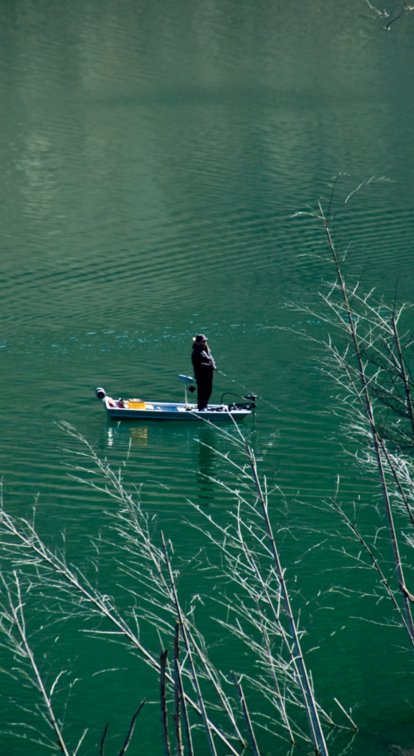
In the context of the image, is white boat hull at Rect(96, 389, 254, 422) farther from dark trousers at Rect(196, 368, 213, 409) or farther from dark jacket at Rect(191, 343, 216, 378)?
dark jacket at Rect(191, 343, 216, 378)

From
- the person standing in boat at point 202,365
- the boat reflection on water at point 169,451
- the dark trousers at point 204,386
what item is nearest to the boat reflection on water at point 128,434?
the boat reflection on water at point 169,451

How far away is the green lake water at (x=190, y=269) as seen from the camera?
43.3 feet

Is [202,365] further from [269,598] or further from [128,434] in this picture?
[269,598]

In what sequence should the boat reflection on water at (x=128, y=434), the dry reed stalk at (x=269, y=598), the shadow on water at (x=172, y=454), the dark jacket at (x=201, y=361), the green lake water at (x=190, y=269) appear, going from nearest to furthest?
1. the dry reed stalk at (x=269, y=598)
2. the green lake water at (x=190, y=269)
3. the shadow on water at (x=172, y=454)
4. the dark jacket at (x=201, y=361)
5. the boat reflection on water at (x=128, y=434)

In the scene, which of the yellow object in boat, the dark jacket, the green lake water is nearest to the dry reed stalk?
the green lake water

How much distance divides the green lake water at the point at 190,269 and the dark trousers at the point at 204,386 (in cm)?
27

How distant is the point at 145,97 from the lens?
4525 cm

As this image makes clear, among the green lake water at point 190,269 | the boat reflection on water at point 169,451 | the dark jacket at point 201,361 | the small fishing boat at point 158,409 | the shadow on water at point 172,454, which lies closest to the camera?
the green lake water at point 190,269

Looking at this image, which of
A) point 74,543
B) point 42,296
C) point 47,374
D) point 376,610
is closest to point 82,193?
point 42,296

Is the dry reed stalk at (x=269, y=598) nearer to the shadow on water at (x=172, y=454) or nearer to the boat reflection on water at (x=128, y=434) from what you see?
the shadow on water at (x=172, y=454)

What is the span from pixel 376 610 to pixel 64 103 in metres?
34.4

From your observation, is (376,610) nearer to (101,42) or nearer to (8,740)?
(8,740)

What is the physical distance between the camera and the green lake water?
13211 mm

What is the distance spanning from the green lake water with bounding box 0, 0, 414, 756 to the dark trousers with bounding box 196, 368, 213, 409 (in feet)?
0.88
